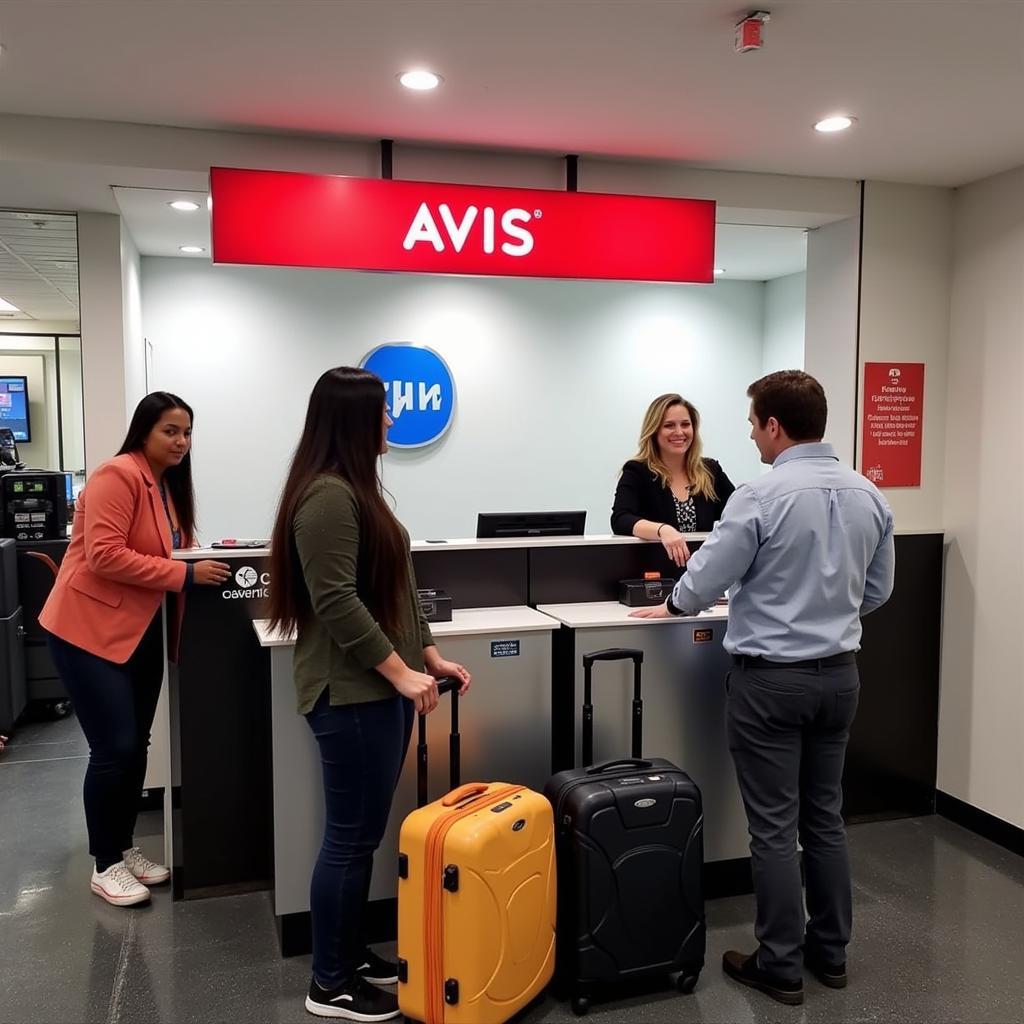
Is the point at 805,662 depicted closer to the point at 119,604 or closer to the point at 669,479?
the point at 669,479

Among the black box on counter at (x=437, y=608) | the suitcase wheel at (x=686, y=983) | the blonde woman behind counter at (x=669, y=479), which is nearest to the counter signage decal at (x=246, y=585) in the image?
the black box on counter at (x=437, y=608)

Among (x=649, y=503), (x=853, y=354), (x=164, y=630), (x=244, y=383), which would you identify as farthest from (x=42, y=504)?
(x=853, y=354)

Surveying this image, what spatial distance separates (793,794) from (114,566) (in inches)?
75.9

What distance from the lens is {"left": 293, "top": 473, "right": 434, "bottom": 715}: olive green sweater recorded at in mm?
2037

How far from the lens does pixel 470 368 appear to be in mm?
5184

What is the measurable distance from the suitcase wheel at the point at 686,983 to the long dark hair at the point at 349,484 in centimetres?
125

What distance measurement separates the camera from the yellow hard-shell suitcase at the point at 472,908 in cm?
212

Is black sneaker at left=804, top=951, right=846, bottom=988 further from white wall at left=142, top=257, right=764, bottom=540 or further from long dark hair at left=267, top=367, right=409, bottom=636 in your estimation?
white wall at left=142, top=257, right=764, bottom=540

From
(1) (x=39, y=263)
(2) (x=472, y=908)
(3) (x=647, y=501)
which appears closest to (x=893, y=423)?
(3) (x=647, y=501)

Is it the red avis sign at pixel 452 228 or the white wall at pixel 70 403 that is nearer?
the red avis sign at pixel 452 228

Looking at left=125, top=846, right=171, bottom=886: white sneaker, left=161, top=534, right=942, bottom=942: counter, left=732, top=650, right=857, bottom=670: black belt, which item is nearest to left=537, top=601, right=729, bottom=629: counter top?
left=161, top=534, right=942, bottom=942: counter

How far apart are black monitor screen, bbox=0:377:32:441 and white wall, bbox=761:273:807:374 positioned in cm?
812

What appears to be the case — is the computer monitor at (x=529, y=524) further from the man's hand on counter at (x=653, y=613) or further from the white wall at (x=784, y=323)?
the white wall at (x=784, y=323)

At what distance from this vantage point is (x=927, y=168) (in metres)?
3.52
